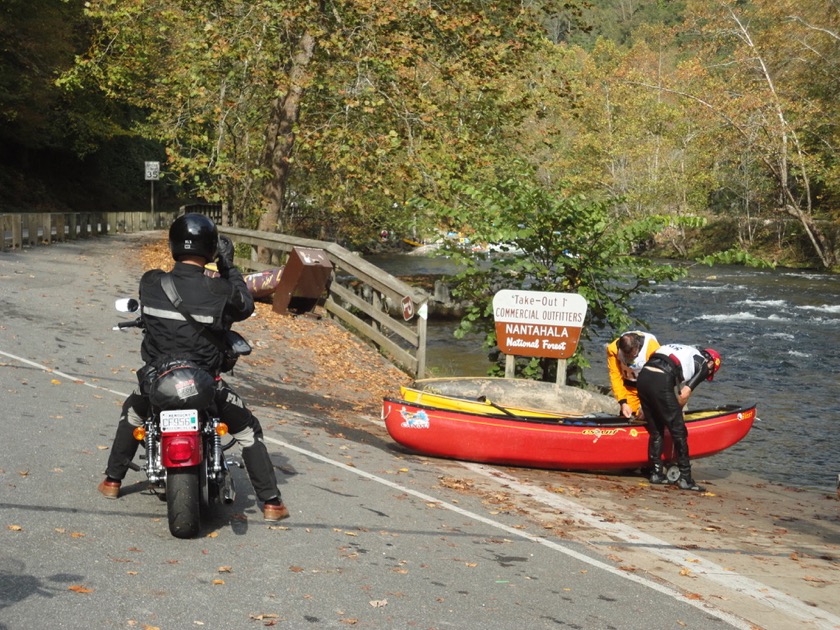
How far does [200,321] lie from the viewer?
656 centimetres

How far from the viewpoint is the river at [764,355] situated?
15.3 metres

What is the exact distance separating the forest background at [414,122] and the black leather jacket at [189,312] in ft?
27.4

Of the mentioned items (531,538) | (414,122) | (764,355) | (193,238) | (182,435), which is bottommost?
(764,355)

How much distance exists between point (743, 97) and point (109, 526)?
4180cm

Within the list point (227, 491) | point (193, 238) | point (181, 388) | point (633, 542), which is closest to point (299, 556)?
point (227, 491)

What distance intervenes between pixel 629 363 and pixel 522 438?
143 cm

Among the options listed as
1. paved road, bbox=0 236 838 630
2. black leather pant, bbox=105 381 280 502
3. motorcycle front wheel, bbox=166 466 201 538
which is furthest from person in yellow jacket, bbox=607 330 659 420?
motorcycle front wheel, bbox=166 466 201 538

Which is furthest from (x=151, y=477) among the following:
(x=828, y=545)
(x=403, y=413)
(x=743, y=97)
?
(x=743, y=97)

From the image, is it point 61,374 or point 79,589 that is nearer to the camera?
point 79,589

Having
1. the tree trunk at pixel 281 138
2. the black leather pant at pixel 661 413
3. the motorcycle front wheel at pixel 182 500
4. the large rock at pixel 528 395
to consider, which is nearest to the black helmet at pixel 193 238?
the motorcycle front wheel at pixel 182 500

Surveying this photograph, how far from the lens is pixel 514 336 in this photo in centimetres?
1380

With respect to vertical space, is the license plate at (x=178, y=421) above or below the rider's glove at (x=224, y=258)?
below

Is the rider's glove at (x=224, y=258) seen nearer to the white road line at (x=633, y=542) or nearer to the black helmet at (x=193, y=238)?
the black helmet at (x=193, y=238)

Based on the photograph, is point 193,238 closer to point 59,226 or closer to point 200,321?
point 200,321
